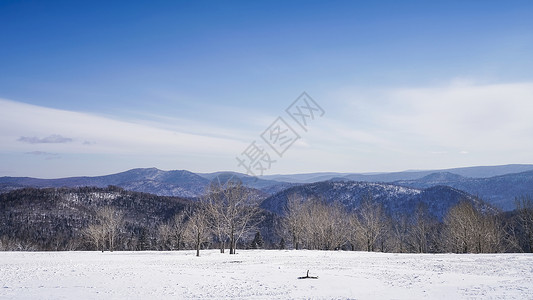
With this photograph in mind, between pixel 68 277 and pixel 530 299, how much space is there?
28385mm

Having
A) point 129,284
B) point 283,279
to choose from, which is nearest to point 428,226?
point 283,279

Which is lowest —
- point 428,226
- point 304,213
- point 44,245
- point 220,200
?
point 44,245

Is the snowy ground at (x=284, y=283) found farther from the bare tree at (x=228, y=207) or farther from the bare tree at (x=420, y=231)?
the bare tree at (x=420, y=231)

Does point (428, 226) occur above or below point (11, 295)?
below

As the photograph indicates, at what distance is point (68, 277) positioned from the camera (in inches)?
1005

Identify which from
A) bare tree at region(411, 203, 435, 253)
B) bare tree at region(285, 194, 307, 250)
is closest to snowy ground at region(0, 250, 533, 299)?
bare tree at region(285, 194, 307, 250)

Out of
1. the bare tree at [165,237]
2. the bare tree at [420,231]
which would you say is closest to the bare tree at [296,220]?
the bare tree at [420,231]

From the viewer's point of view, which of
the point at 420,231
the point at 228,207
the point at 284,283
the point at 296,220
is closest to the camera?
the point at 284,283

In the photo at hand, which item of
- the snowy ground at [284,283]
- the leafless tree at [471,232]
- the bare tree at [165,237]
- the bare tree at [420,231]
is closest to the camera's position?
the snowy ground at [284,283]

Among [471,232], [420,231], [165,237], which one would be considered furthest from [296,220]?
[165,237]

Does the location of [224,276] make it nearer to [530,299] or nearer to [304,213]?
[530,299]

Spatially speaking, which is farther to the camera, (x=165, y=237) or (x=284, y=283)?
(x=165, y=237)

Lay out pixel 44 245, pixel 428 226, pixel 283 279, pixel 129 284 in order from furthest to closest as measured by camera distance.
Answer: pixel 44 245, pixel 428 226, pixel 283 279, pixel 129 284

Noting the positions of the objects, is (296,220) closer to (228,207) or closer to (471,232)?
(228,207)
